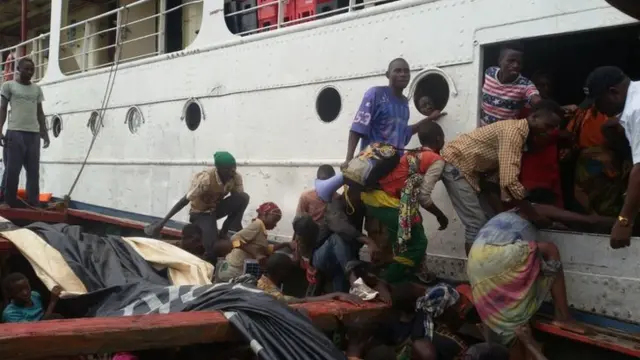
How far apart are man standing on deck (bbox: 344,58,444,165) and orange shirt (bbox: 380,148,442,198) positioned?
1.59ft

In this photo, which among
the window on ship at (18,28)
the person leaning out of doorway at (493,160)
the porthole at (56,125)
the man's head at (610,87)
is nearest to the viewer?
the man's head at (610,87)

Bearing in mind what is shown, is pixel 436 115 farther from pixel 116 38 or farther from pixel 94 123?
pixel 94 123

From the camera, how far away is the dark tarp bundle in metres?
3.54

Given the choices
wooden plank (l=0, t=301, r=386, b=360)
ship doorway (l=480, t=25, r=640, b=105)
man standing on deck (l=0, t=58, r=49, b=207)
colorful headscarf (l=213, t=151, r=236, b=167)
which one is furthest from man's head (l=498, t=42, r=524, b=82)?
man standing on deck (l=0, t=58, r=49, b=207)

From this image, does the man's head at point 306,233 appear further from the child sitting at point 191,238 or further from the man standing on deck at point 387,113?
the child sitting at point 191,238

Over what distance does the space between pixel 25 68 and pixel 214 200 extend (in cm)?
319

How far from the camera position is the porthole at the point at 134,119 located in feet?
29.8

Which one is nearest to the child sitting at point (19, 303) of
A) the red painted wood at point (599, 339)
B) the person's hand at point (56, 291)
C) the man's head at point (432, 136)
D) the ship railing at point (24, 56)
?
the person's hand at point (56, 291)

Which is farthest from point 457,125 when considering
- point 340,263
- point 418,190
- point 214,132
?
point 214,132

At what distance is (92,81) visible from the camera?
33.3 ft

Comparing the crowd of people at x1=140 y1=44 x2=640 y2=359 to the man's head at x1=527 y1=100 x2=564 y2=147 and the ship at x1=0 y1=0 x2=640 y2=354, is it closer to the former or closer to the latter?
the man's head at x1=527 y1=100 x2=564 y2=147

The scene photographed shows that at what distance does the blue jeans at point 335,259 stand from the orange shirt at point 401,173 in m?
0.55

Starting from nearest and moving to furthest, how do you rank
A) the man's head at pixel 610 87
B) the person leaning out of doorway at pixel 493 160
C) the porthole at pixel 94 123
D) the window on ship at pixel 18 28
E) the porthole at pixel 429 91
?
the man's head at pixel 610 87 → the person leaning out of doorway at pixel 493 160 → the porthole at pixel 429 91 → the porthole at pixel 94 123 → the window on ship at pixel 18 28

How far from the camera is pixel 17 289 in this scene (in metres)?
4.75
